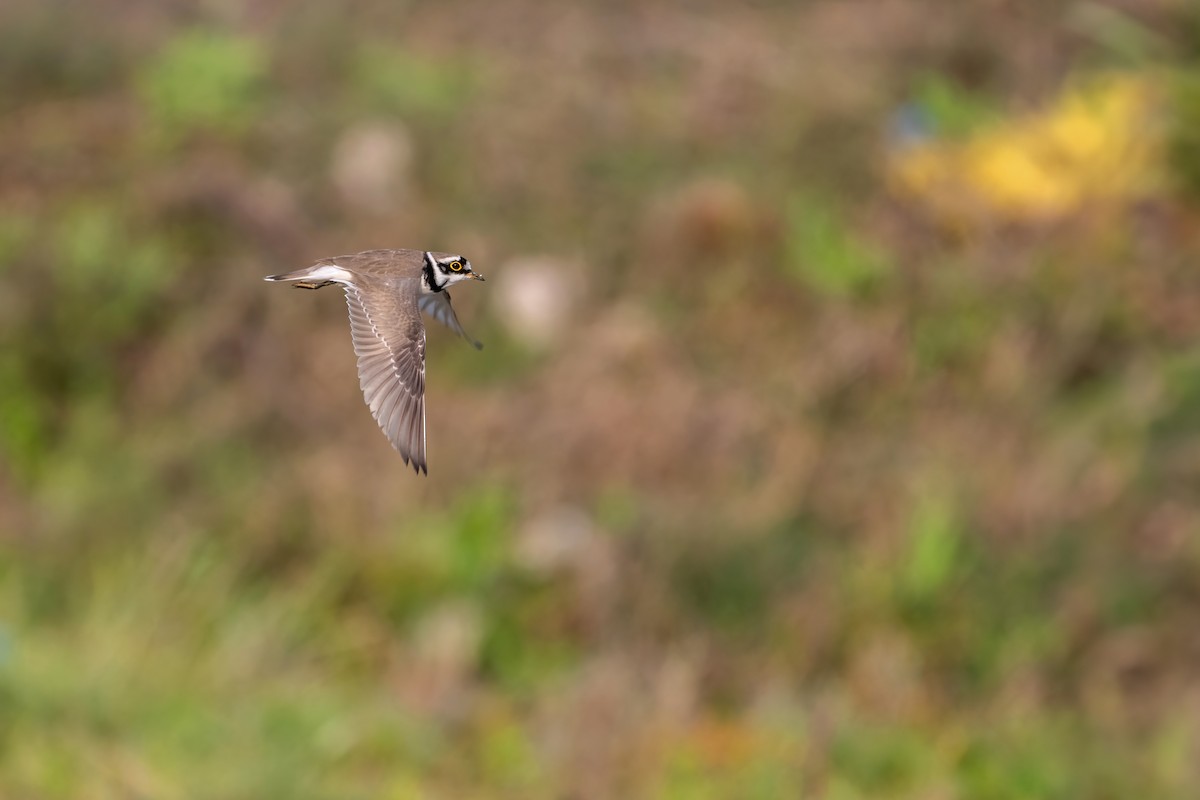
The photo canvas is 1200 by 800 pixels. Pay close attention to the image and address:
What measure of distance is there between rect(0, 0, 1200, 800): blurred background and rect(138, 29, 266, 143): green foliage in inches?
0.9

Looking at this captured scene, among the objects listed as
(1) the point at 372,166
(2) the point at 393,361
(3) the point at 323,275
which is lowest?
(2) the point at 393,361

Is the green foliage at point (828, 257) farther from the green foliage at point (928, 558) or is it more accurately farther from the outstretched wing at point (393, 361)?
the outstretched wing at point (393, 361)

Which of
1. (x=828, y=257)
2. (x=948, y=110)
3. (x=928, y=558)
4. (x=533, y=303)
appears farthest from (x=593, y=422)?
(x=948, y=110)

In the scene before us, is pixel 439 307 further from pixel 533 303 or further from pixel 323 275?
pixel 533 303

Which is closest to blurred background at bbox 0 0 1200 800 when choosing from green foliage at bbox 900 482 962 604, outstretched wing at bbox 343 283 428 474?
green foliage at bbox 900 482 962 604

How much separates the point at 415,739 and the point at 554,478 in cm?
161

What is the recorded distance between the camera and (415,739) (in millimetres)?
5914

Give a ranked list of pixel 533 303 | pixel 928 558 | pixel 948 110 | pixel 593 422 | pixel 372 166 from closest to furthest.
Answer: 1. pixel 928 558
2. pixel 593 422
3. pixel 533 303
4. pixel 372 166
5. pixel 948 110

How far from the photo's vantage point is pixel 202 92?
855cm

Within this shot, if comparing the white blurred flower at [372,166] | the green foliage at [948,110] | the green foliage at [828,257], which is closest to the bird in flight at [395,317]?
the white blurred flower at [372,166]

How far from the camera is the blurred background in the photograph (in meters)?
6.19

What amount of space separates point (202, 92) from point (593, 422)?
265 cm

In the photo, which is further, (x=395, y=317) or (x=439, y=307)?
(x=439, y=307)

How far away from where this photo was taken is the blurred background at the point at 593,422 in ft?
20.3
